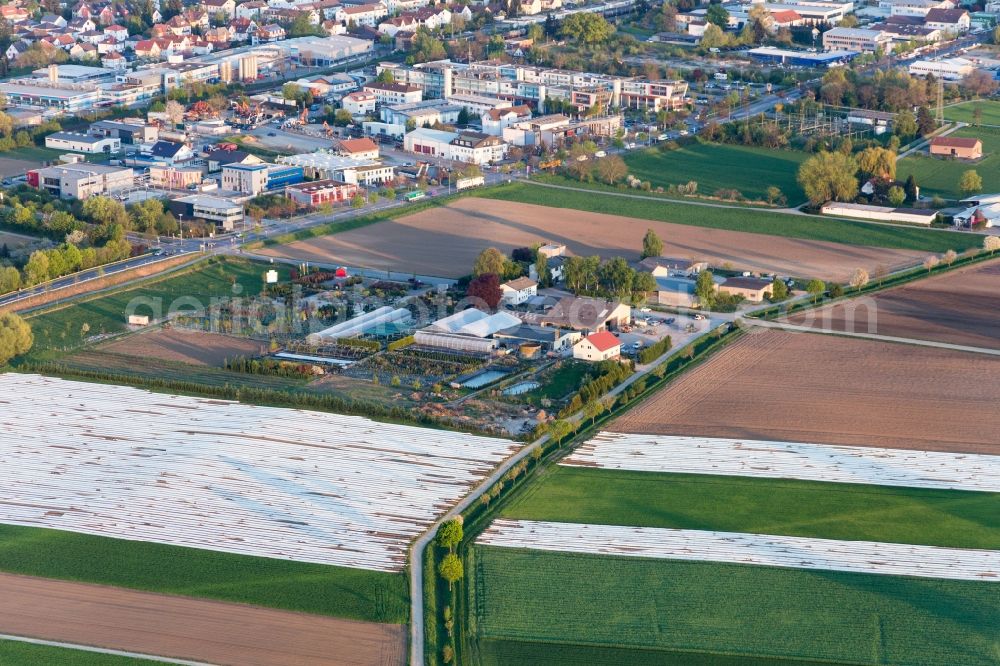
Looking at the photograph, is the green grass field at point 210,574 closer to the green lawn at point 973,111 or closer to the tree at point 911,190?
the tree at point 911,190

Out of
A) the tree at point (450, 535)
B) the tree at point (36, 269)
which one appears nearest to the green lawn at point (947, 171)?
the tree at point (36, 269)

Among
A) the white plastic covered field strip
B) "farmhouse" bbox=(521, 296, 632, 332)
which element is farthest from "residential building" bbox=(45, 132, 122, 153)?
the white plastic covered field strip

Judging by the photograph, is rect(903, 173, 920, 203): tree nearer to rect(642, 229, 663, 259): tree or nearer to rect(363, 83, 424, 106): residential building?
rect(642, 229, 663, 259): tree

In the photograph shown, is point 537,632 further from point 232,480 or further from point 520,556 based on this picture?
point 232,480

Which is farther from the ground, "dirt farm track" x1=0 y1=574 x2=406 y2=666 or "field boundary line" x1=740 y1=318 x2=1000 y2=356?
"field boundary line" x1=740 y1=318 x2=1000 y2=356

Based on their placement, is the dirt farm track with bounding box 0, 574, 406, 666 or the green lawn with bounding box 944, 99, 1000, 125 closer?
the dirt farm track with bounding box 0, 574, 406, 666

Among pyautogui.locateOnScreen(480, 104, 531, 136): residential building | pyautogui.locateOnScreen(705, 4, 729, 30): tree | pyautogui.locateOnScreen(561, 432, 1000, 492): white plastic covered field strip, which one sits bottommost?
pyautogui.locateOnScreen(561, 432, 1000, 492): white plastic covered field strip
